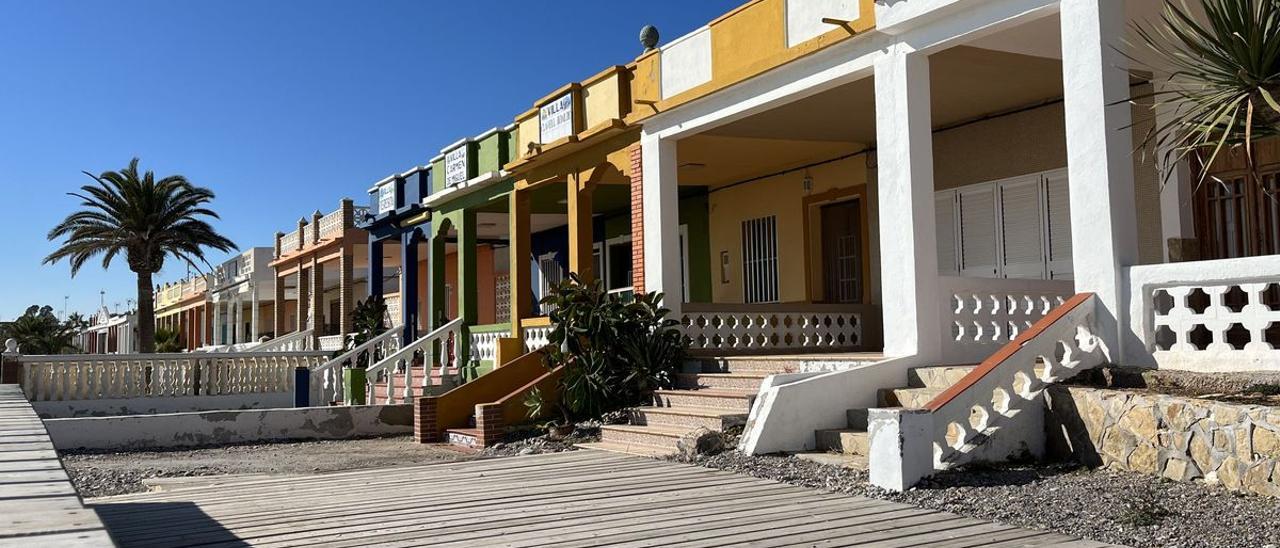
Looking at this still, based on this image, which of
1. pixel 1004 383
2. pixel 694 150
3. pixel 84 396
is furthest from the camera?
pixel 84 396

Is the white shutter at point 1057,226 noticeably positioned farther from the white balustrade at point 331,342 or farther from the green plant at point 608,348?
the white balustrade at point 331,342

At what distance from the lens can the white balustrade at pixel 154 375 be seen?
18.2 meters

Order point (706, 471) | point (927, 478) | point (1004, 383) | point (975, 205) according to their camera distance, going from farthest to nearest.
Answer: point (975, 205), point (706, 471), point (1004, 383), point (927, 478)

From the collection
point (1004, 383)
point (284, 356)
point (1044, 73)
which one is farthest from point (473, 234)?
point (1004, 383)

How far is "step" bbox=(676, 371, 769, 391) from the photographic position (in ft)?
37.5

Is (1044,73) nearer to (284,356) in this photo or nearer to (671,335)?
(671,335)

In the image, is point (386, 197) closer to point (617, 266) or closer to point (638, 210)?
point (617, 266)

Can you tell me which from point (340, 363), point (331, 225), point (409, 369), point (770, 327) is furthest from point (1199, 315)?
point (331, 225)

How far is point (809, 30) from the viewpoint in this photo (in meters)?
11.3

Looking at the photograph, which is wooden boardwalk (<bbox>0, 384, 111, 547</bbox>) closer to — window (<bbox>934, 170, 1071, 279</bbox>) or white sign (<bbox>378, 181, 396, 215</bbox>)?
window (<bbox>934, 170, 1071, 279</bbox>)

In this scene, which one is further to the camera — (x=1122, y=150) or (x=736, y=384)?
(x=736, y=384)

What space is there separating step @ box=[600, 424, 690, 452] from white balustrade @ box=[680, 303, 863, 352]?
2.42m

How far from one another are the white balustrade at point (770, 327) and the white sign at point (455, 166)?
637cm

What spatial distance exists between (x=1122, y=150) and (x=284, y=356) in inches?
652
